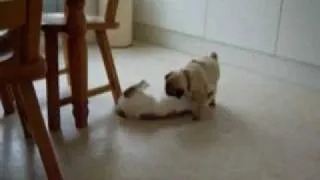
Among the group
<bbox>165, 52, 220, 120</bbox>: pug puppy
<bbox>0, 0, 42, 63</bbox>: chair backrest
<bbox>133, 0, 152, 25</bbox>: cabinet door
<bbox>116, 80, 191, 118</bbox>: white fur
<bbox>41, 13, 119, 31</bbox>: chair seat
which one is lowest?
<bbox>116, 80, 191, 118</bbox>: white fur

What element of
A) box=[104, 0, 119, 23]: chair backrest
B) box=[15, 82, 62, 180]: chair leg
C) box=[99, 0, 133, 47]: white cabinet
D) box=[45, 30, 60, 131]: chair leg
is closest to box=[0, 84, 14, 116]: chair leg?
box=[45, 30, 60, 131]: chair leg

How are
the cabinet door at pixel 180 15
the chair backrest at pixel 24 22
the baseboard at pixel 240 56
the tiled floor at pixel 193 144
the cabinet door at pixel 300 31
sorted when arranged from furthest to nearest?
the cabinet door at pixel 180 15, the baseboard at pixel 240 56, the cabinet door at pixel 300 31, the tiled floor at pixel 193 144, the chair backrest at pixel 24 22

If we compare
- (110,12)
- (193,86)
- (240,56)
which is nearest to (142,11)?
(240,56)

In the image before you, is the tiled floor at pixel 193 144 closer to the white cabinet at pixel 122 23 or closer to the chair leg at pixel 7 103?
the chair leg at pixel 7 103

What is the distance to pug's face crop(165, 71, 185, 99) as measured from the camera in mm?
2246

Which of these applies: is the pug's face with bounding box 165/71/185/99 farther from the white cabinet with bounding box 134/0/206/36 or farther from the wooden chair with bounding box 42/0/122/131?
the white cabinet with bounding box 134/0/206/36

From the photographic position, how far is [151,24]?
384 cm

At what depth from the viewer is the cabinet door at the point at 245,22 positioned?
305 cm

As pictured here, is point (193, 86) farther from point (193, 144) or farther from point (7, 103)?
point (7, 103)

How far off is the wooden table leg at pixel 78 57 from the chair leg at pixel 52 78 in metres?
0.06

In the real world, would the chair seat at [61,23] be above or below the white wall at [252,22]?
above

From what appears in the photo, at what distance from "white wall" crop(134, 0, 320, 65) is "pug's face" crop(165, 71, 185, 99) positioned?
3.43ft

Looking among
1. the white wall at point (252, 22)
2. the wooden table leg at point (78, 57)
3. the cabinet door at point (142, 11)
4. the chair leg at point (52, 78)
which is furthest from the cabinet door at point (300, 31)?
the chair leg at point (52, 78)

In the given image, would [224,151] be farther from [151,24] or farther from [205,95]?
[151,24]
